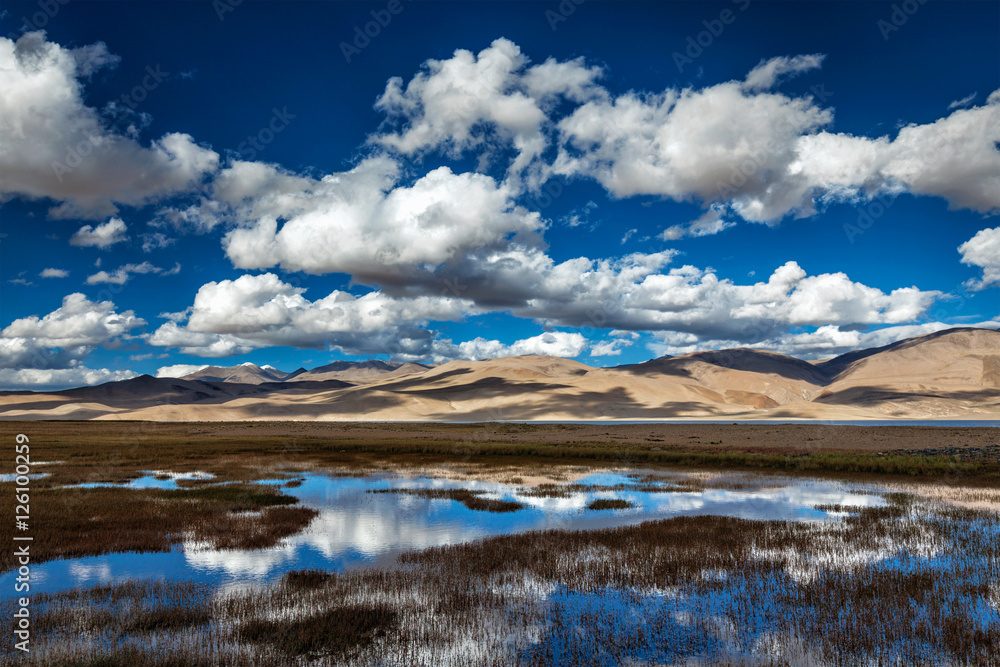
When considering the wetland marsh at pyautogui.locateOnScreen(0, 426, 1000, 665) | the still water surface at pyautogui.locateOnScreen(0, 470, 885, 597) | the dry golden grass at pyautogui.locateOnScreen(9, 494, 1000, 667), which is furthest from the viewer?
the still water surface at pyautogui.locateOnScreen(0, 470, 885, 597)

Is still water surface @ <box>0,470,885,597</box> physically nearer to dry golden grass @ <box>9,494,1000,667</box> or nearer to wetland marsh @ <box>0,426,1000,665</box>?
wetland marsh @ <box>0,426,1000,665</box>

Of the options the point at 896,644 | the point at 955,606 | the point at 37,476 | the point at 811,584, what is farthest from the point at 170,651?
the point at 37,476

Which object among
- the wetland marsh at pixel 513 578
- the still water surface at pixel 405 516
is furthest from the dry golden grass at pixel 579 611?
the still water surface at pixel 405 516

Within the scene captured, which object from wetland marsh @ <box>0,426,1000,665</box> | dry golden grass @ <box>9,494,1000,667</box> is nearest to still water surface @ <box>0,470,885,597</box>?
wetland marsh @ <box>0,426,1000,665</box>

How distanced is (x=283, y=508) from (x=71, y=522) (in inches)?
281

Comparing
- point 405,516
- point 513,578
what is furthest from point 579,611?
point 405,516

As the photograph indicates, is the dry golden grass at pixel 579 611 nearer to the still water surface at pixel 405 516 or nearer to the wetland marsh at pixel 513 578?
the wetland marsh at pixel 513 578

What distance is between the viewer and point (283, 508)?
23.6 meters

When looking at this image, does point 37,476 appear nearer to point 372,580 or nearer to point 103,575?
point 103,575

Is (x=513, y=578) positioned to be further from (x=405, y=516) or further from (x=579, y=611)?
(x=405, y=516)

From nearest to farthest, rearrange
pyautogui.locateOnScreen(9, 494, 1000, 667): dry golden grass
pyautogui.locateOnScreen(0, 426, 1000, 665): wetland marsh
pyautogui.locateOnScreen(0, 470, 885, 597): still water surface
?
pyautogui.locateOnScreen(9, 494, 1000, 667): dry golden grass
pyautogui.locateOnScreen(0, 426, 1000, 665): wetland marsh
pyautogui.locateOnScreen(0, 470, 885, 597): still water surface

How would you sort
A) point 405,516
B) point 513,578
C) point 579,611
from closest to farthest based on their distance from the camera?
point 579,611
point 513,578
point 405,516

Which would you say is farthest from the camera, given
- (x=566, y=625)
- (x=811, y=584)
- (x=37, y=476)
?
(x=37, y=476)

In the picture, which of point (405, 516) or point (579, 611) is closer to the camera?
point (579, 611)
